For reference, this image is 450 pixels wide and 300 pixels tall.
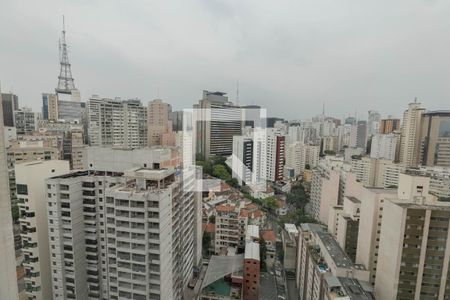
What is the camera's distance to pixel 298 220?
1053 cm

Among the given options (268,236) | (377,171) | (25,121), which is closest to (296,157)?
(377,171)

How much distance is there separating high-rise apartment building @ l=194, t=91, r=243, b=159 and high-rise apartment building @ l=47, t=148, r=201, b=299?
1215 cm

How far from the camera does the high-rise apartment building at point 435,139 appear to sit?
52.3ft

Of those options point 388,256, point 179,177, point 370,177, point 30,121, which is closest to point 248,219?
point 179,177

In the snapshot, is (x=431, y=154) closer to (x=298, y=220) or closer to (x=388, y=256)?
(x=298, y=220)

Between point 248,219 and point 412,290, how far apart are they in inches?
198

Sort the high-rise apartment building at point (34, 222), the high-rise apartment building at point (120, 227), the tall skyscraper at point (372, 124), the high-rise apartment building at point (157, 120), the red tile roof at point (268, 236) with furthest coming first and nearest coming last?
the tall skyscraper at point (372, 124), the high-rise apartment building at point (157, 120), the red tile roof at point (268, 236), the high-rise apartment building at point (34, 222), the high-rise apartment building at point (120, 227)

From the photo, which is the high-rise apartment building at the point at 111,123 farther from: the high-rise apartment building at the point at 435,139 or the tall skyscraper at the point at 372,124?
the tall skyscraper at the point at 372,124

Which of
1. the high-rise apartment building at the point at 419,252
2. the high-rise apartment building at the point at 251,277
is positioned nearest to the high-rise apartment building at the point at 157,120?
the high-rise apartment building at the point at 251,277

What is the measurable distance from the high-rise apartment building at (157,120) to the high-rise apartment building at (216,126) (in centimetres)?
277

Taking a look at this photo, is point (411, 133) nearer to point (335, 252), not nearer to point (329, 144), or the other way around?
point (329, 144)

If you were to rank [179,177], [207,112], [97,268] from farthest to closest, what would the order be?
[207,112] < [179,177] < [97,268]

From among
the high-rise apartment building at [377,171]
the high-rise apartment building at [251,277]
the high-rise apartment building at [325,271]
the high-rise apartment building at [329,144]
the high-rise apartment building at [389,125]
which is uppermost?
the high-rise apartment building at [389,125]

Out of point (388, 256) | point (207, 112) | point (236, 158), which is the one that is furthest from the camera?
point (207, 112)
